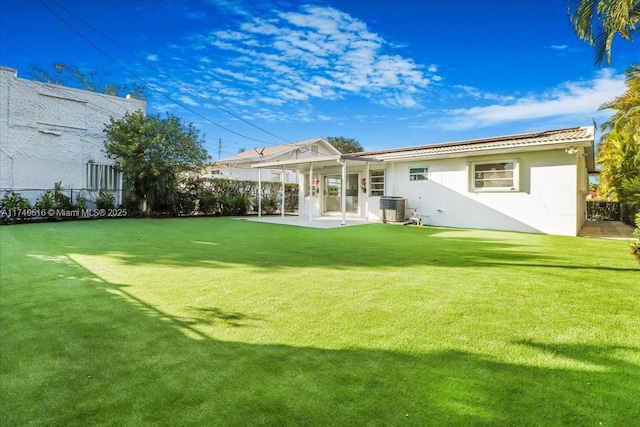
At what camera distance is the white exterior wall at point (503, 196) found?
10055 millimetres

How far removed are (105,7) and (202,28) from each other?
151 inches

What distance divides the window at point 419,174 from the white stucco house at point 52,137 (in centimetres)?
1425

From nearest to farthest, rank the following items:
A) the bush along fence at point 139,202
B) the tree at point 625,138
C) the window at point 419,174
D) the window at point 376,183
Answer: the tree at point 625,138 < the window at point 419,174 < the bush along fence at point 139,202 < the window at point 376,183

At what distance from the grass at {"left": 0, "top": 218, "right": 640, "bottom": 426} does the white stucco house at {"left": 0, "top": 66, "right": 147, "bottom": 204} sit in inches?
486

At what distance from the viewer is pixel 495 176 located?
11.4 meters

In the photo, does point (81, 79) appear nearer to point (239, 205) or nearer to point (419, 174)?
point (239, 205)

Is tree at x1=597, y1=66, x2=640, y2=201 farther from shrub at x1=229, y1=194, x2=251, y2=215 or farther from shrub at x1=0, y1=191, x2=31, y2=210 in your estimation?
shrub at x1=0, y1=191, x2=31, y2=210

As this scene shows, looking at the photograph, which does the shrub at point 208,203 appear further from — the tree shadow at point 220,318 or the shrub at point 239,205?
the tree shadow at point 220,318

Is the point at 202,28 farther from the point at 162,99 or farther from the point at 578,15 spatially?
the point at 578,15

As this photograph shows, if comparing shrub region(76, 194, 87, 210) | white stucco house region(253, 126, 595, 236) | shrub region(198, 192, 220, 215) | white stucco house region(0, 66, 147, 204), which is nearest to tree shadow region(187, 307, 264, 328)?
white stucco house region(253, 126, 595, 236)

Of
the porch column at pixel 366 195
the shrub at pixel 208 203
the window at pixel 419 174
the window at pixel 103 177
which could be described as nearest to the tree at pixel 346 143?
the shrub at pixel 208 203

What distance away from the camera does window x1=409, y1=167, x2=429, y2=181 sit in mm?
12991

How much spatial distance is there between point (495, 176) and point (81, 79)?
27.7 meters

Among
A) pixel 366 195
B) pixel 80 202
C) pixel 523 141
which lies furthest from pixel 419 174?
pixel 80 202
